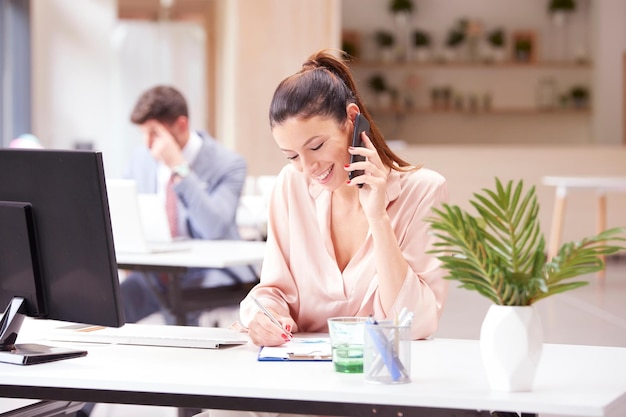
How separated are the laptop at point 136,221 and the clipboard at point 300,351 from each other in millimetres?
1731

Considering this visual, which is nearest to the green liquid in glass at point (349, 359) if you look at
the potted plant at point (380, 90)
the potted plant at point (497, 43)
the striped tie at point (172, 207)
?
the striped tie at point (172, 207)

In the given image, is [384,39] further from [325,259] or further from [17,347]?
[17,347]

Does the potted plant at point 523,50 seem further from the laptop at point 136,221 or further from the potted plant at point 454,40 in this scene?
the laptop at point 136,221

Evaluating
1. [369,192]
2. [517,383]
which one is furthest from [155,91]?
[517,383]

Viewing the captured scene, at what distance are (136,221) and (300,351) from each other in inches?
83.0

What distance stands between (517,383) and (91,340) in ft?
3.33

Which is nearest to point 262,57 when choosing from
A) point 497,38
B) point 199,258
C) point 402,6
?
point 402,6

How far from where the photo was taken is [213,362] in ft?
6.34

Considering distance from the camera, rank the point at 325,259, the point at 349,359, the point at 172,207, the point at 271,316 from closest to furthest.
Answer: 1. the point at 349,359
2. the point at 271,316
3. the point at 325,259
4. the point at 172,207

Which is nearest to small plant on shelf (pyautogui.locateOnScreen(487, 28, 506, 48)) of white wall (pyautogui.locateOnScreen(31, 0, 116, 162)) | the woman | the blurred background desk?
white wall (pyautogui.locateOnScreen(31, 0, 116, 162))

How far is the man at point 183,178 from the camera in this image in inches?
180

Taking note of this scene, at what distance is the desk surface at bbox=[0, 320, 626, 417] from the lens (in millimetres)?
1603

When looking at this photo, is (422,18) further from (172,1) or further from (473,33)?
(172,1)

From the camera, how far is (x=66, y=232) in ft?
6.44
